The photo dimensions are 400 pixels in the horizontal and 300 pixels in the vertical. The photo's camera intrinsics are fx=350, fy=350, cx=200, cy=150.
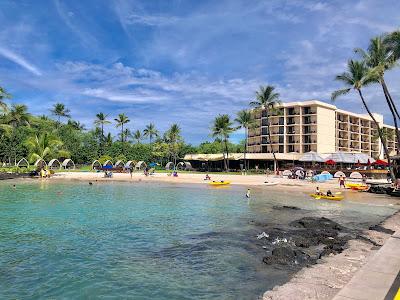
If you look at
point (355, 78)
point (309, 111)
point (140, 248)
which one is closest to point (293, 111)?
point (309, 111)

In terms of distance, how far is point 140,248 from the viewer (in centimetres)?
1430

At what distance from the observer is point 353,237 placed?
1584cm

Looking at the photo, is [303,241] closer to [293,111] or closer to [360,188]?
[360,188]

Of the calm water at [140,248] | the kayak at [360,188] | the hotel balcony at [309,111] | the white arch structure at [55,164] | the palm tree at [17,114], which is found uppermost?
the hotel balcony at [309,111]

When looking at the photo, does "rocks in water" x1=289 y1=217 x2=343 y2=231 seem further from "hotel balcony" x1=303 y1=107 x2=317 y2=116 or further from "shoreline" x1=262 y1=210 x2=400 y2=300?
"hotel balcony" x1=303 y1=107 x2=317 y2=116

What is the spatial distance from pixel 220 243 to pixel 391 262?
23.4 feet

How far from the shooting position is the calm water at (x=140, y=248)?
32.7 ft

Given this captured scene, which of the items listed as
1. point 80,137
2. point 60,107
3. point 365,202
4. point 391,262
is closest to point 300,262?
point 391,262

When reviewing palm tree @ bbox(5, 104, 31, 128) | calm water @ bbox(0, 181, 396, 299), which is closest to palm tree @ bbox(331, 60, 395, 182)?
calm water @ bbox(0, 181, 396, 299)

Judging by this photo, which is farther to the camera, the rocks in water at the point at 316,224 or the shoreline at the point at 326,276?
the rocks in water at the point at 316,224

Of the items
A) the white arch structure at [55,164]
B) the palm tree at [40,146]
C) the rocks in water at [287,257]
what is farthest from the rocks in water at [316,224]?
the white arch structure at [55,164]

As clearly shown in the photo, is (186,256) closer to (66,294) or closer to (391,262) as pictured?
(66,294)

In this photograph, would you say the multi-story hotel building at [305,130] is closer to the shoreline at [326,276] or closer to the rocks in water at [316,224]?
the rocks in water at [316,224]

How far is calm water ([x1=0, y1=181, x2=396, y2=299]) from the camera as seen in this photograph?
9.95m
